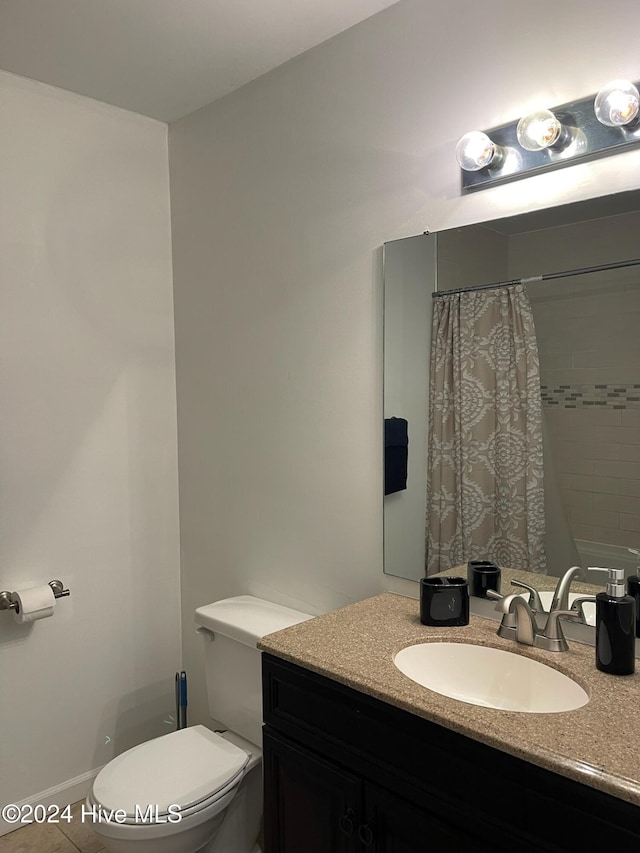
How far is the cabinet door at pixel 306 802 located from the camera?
56.1 inches

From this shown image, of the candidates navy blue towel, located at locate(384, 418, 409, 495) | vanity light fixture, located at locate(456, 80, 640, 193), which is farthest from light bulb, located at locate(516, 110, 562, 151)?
navy blue towel, located at locate(384, 418, 409, 495)

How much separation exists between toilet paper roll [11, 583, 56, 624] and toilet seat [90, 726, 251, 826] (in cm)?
58

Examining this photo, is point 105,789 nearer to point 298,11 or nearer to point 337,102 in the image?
point 337,102

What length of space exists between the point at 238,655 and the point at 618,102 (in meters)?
1.83

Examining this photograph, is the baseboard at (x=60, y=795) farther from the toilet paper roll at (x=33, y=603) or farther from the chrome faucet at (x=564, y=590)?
the chrome faucet at (x=564, y=590)

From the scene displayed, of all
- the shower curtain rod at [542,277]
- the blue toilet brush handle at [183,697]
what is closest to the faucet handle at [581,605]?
the shower curtain rod at [542,277]

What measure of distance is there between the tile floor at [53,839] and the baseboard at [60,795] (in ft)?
0.11

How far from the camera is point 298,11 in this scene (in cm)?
191

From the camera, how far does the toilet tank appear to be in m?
2.09

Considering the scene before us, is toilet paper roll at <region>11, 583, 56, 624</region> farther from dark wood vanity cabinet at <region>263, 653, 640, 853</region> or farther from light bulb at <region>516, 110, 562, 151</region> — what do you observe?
light bulb at <region>516, 110, 562, 151</region>

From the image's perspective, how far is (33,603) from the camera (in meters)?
2.24

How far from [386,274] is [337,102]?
59 centimetres

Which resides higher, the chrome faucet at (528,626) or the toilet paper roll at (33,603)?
the chrome faucet at (528,626)

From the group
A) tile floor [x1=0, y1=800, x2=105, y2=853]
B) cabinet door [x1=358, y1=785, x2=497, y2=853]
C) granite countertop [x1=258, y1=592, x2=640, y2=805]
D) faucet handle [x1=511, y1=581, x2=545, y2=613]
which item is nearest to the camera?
granite countertop [x1=258, y1=592, x2=640, y2=805]
